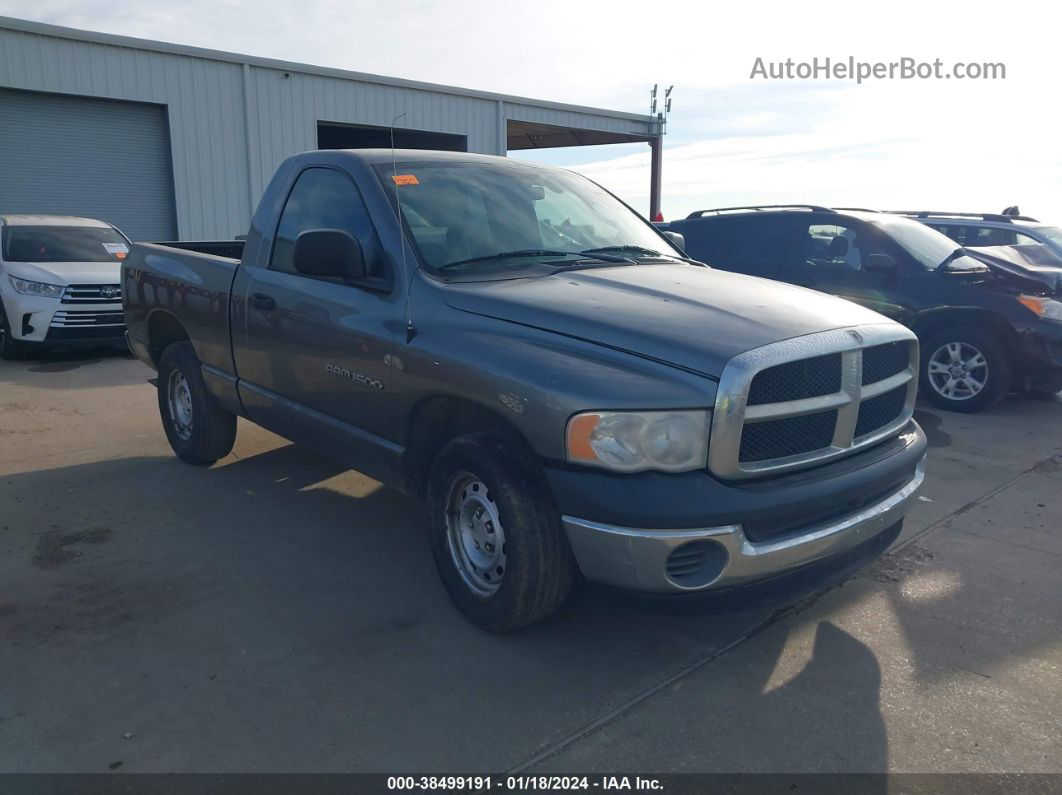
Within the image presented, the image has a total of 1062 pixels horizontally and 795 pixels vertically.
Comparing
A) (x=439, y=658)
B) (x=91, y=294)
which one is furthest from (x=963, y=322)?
(x=91, y=294)

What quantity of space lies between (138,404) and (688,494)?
21.8 feet

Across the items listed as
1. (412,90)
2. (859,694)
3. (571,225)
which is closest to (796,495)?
(859,694)

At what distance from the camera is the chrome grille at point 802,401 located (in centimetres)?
295

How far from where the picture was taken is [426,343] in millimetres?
3652

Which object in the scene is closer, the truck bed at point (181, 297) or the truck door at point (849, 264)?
Answer: the truck bed at point (181, 297)

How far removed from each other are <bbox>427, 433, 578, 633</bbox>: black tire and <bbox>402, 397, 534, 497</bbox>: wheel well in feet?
0.50

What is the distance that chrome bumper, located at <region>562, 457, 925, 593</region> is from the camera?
2877 mm

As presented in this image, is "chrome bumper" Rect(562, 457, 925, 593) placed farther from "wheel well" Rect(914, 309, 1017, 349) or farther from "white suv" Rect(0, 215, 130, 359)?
"white suv" Rect(0, 215, 130, 359)

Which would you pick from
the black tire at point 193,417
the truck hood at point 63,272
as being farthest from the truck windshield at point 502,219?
the truck hood at point 63,272

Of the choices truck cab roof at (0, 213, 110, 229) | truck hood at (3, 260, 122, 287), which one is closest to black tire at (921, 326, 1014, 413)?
truck hood at (3, 260, 122, 287)

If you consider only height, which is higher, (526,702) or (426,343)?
(426,343)

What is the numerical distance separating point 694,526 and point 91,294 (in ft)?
31.1

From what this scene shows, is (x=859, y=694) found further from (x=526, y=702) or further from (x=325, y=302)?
(x=325, y=302)

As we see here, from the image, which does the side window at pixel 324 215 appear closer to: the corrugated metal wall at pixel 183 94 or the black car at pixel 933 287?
the black car at pixel 933 287
